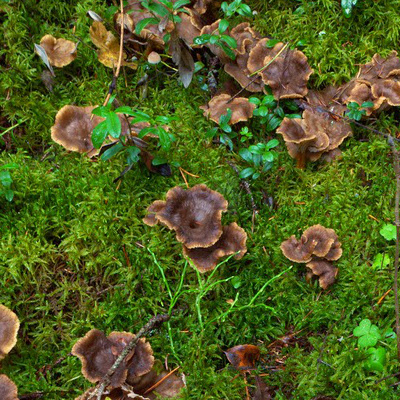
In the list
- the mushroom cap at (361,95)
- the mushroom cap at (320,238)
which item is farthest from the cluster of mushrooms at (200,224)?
the mushroom cap at (361,95)

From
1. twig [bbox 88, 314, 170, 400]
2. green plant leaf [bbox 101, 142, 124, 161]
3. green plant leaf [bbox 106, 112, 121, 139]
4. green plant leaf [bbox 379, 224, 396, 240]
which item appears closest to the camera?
twig [bbox 88, 314, 170, 400]

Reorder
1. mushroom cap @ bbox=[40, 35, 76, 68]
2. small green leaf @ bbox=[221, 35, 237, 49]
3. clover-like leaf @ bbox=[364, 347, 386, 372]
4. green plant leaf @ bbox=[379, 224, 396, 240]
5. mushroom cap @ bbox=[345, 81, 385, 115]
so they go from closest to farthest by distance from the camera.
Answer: clover-like leaf @ bbox=[364, 347, 386, 372]
green plant leaf @ bbox=[379, 224, 396, 240]
small green leaf @ bbox=[221, 35, 237, 49]
mushroom cap @ bbox=[345, 81, 385, 115]
mushroom cap @ bbox=[40, 35, 76, 68]

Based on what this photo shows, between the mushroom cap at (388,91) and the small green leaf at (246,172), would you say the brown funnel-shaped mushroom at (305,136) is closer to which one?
the small green leaf at (246,172)

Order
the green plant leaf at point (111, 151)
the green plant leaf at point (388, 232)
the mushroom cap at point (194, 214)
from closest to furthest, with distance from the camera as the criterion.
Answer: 1. the mushroom cap at point (194, 214)
2. the green plant leaf at point (388, 232)
3. the green plant leaf at point (111, 151)

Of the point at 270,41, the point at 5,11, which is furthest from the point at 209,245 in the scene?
the point at 5,11

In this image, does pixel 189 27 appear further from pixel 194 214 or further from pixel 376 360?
pixel 376 360

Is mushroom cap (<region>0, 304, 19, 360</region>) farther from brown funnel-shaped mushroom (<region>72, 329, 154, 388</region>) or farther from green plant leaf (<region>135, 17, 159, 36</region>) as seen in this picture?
green plant leaf (<region>135, 17, 159, 36</region>)

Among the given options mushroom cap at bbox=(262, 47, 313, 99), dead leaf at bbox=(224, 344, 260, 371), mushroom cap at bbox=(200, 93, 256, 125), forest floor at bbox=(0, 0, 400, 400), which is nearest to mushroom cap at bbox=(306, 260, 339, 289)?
forest floor at bbox=(0, 0, 400, 400)
